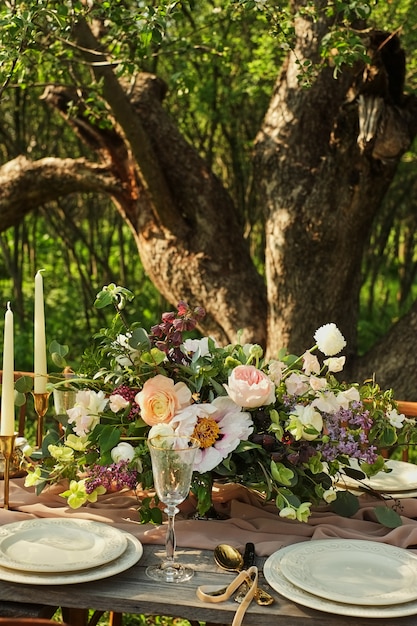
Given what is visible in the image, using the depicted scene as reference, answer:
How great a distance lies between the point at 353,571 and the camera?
1724mm

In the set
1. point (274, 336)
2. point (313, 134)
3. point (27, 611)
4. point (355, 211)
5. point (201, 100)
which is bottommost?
point (27, 611)

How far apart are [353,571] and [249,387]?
431 millimetres

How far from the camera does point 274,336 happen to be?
458 cm

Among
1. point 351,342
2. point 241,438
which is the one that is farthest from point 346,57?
point 241,438

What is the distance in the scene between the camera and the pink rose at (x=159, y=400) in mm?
1942

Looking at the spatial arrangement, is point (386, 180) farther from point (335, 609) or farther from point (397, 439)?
point (335, 609)

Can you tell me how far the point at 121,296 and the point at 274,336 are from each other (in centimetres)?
252

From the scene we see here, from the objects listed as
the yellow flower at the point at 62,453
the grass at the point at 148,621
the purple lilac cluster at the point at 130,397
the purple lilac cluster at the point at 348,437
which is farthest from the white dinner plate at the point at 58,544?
the grass at the point at 148,621

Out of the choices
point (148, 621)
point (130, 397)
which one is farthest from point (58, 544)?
point (148, 621)

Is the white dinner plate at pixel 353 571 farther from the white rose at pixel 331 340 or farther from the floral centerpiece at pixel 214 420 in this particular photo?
the white rose at pixel 331 340

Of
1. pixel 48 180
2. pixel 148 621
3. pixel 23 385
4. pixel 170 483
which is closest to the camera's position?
pixel 170 483

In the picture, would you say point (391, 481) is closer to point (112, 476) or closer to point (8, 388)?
point (112, 476)

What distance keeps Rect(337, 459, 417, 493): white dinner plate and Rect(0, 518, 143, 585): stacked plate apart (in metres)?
0.62

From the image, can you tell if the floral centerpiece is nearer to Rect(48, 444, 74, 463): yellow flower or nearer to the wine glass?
Rect(48, 444, 74, 463): yellow flower
